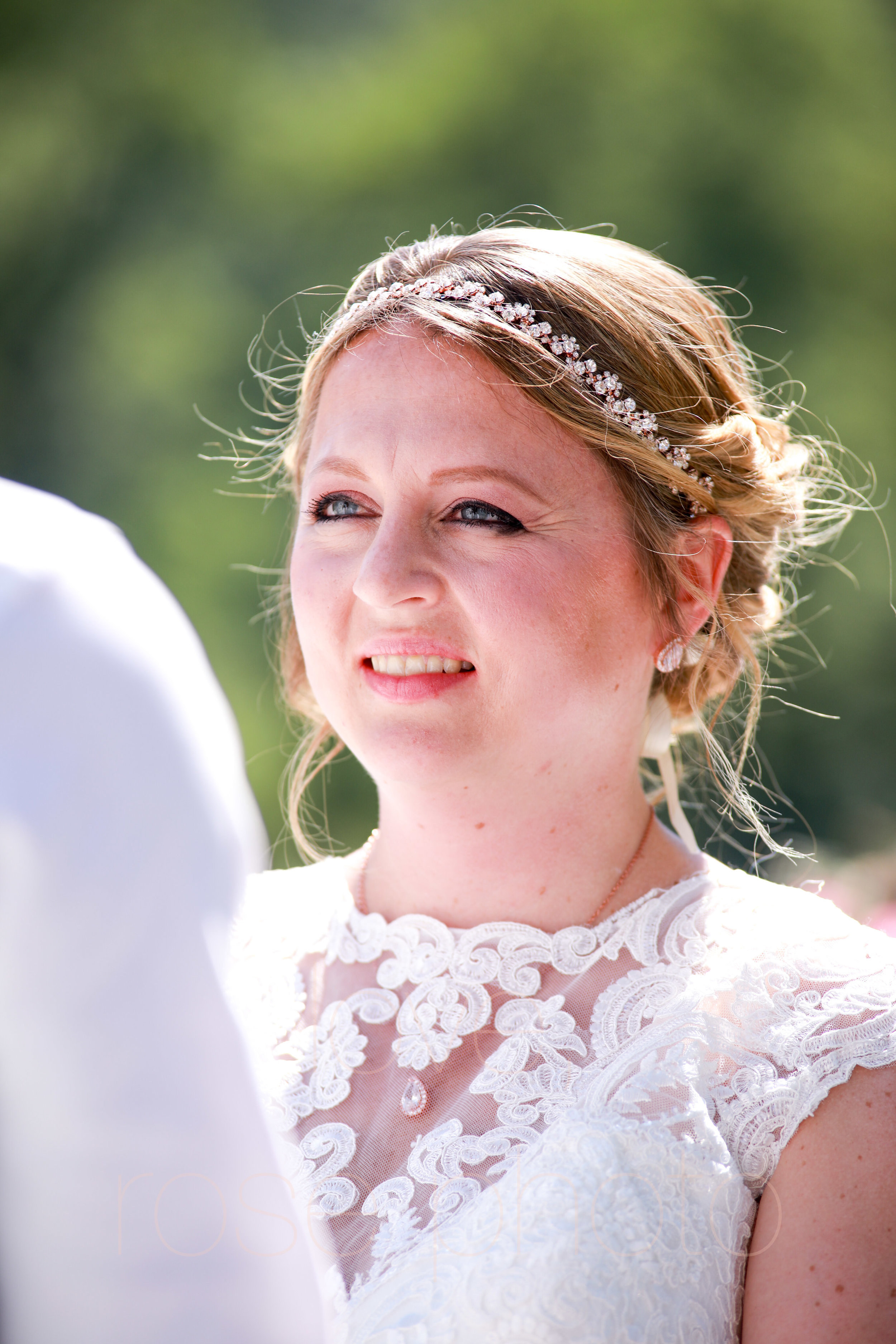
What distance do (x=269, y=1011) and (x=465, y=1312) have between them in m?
0.68

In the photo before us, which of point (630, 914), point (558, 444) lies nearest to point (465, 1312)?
point (630, 914)

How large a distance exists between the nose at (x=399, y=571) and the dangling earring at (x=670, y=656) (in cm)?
45

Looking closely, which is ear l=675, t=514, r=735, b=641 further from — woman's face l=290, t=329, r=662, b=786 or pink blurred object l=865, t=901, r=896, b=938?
pink blurred object l=865, t=901, r=896, b=938

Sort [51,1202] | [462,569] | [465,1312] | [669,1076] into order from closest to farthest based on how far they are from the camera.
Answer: [51,1202] < [465,1312] < [669,1076] < [462,569]

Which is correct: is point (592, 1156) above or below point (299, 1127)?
above

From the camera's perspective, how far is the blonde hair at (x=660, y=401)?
1943mm

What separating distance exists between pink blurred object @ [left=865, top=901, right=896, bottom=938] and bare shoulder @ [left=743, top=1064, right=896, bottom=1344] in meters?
1.31

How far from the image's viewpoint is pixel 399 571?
1.82 m

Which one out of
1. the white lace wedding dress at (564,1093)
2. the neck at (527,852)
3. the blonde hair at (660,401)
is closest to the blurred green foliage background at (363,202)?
the blonde hair at (660,401)

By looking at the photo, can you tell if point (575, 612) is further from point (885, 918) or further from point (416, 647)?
point (885, 918)

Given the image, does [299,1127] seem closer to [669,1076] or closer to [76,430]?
[669,1076]

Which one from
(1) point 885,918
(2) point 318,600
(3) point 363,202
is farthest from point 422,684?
(3) point 363,202

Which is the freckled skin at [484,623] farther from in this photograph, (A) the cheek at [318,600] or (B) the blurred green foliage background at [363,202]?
(B) the blurred green foliage background at [363,202]

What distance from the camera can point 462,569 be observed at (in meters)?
1.84
